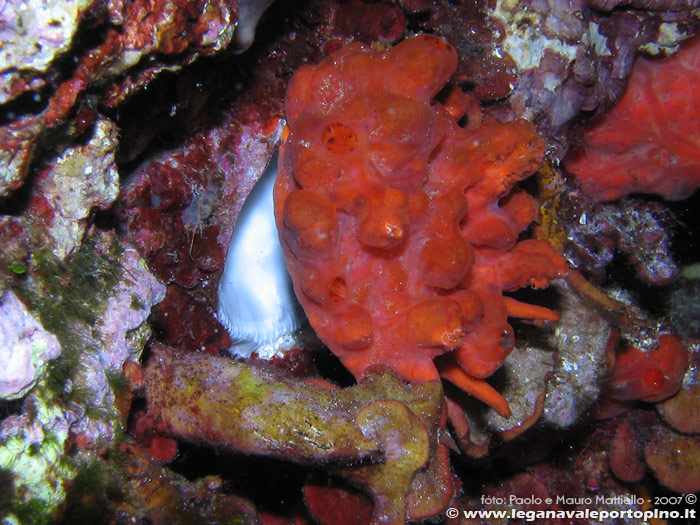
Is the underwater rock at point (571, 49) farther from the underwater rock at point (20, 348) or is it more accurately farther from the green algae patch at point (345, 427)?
the underwater rock at point (20, 348)

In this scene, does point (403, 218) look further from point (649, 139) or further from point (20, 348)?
point (649, 139)

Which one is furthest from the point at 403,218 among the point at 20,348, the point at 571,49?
the point at 571,49

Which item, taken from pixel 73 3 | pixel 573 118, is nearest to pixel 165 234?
pixel 73 3

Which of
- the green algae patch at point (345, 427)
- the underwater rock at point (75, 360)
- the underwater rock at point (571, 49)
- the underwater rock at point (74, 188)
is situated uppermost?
the underwater rock at point (571, 49)

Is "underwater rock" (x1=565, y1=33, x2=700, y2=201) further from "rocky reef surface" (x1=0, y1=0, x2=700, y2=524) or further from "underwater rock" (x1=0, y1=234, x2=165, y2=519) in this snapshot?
"underwater rock" (x1=0, y1=234, x2=165, y2=519)

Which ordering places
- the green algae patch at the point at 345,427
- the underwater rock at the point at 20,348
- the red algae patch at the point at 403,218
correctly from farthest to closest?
1. the red algae patch at the point at 403,218
2. the green algae patch at the point at 345,427
3. the underwater rock at the point at 20,348

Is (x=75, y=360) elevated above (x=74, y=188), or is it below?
below

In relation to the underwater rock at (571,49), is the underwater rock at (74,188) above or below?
below

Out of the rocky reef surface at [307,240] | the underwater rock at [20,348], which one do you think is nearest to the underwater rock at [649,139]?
the rocky reef surface at [307,240]
